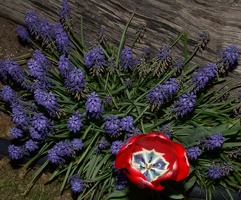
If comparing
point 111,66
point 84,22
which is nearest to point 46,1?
point 84,22

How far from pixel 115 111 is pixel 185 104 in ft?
1.78

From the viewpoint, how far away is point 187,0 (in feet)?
10.6

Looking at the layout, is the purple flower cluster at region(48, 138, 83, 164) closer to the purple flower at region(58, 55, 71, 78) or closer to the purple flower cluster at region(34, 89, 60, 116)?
the purple flower cluster at region(34, 89, 60, 116)

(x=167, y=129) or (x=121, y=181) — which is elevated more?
(x=167, y=129)

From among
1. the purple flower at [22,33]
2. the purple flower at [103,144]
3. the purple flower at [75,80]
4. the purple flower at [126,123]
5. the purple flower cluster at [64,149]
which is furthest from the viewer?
the purple flower at [22,33]

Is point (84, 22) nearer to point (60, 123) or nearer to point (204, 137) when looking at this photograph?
point (60, 123)

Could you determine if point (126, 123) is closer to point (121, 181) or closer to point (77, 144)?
point (77, 144)

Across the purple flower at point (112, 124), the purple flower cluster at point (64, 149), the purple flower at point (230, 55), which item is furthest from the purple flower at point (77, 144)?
the purple flower at point (230, 55)

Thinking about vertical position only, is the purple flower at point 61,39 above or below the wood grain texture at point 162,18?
below

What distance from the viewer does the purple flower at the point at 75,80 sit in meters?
2.97

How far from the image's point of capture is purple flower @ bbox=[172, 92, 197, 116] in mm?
3053

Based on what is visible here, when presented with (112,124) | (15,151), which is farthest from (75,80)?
(15,151)

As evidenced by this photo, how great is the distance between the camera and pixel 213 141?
302cm

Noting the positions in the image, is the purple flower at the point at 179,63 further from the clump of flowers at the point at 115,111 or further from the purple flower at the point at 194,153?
the purple flower at the point at 194,153
